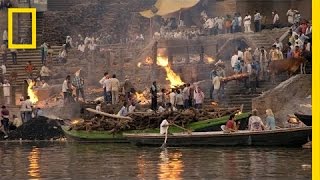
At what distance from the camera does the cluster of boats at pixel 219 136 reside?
1903cm

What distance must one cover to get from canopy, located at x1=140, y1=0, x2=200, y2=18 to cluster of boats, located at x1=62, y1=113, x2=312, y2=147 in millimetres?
7794

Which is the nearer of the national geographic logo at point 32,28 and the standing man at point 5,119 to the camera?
the standing man at point 5,119

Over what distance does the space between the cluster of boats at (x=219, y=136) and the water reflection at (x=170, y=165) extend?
133 centimetres

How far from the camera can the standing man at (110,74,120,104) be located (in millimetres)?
26641

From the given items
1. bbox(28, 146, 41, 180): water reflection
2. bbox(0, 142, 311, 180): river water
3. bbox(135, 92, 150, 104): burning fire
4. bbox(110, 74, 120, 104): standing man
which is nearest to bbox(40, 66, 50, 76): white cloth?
bbox(110, 74, 120, 104): standing man

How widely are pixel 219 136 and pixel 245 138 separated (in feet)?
2.43

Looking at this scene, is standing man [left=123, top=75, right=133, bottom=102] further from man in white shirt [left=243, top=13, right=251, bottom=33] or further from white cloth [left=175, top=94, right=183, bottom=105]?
man in white shirt [left=243, top=13, right=251, bottom=33]

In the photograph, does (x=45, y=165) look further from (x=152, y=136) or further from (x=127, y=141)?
(x=127, y=141)

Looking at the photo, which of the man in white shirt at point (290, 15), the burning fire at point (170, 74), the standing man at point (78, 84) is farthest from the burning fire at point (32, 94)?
the man in white shirt at point (290, 15)

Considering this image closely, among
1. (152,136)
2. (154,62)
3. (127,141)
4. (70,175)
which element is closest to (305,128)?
(152,136)

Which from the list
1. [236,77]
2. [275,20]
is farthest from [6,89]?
[275,20]

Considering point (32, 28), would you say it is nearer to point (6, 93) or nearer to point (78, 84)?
point (6, 93)

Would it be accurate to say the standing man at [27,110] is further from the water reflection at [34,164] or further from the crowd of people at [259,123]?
the crowd of people at [259,123]

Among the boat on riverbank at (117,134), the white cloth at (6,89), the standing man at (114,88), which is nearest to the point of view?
the boat on riverbank at (117,134)
